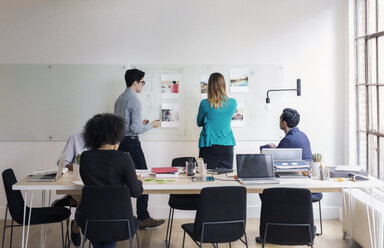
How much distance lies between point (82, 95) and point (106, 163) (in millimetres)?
2415

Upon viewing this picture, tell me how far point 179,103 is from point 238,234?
2.45 meters

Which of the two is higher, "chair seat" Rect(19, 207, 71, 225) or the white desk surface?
the white desk surface

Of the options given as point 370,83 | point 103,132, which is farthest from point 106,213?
point 370,83

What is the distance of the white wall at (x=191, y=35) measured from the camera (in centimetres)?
527

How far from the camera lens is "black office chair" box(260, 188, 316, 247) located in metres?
3.10

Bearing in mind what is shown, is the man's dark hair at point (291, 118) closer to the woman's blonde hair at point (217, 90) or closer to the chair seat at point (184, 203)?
the woman's blonde hair at point (217, 90)

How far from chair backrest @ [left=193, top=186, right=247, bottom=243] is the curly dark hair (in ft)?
2.67

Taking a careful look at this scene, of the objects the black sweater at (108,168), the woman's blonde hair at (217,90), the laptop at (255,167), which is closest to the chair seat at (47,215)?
the black sweater at (108,168)

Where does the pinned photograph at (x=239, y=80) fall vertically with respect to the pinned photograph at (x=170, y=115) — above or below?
above

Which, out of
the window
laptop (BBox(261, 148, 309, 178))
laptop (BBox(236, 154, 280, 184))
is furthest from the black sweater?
the window

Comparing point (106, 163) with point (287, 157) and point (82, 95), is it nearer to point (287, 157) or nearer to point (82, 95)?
point (287, 157)

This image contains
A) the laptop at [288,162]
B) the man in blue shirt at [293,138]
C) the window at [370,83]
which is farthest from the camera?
the window at [370,83]

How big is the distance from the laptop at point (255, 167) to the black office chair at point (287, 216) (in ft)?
1.45

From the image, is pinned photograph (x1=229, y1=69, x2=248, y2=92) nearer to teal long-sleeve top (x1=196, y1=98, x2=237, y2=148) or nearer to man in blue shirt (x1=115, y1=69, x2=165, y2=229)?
teal long-sleeve top (x1=196, y1=98, x2=237, y2=148)
